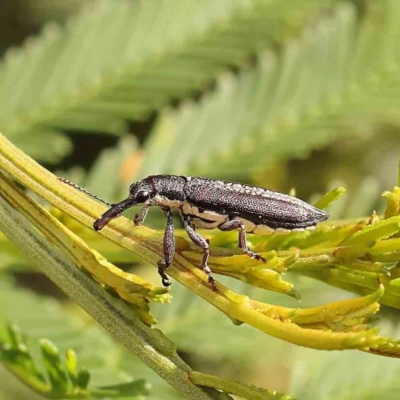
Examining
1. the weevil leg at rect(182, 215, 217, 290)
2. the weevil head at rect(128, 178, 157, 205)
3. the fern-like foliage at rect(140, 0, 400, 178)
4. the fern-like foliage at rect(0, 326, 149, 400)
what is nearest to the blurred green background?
the fern-like foliage at rect(140, 0, 400, 178)

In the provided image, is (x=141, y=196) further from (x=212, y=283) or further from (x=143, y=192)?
(x=212, y=283)

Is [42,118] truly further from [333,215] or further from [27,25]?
[27,25]

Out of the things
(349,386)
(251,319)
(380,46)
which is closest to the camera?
(251,319)

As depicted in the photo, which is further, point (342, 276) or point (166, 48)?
point (166, 48)

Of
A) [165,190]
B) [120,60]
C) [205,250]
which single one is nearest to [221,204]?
[165,190]

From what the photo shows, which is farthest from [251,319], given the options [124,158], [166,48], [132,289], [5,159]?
[166,48]

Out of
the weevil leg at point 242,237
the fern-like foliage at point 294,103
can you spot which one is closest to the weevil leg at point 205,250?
the weevil leg at point 242,237

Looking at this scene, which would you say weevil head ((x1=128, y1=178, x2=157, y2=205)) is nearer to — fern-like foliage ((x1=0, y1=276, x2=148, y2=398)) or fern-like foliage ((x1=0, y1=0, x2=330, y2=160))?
fern-like foliage ((x1=0, y1=276, x2=148, y2=398))
